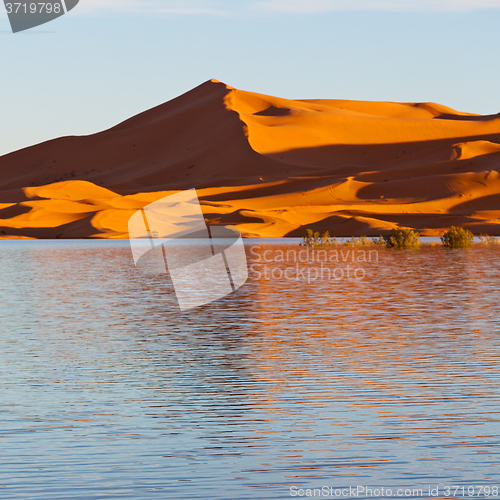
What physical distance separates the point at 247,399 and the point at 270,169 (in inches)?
4917

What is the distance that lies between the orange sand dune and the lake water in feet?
212

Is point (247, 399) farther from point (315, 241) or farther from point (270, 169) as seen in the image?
point (270, 169)

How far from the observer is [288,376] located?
1227 centimetres

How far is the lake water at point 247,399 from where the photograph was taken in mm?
7871

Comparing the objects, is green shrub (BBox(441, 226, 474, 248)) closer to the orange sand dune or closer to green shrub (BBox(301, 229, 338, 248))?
green shrub (BBox(301, 229, 338, 248))

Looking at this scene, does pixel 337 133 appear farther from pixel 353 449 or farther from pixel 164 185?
pixel 353 449

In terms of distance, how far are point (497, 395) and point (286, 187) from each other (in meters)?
106

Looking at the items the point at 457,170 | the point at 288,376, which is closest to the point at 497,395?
the point at 288,376

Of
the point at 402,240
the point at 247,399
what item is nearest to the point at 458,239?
the point at 402,240

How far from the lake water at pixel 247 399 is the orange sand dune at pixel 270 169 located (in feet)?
212

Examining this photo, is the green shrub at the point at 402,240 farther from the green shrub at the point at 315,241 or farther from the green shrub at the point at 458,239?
the green shrub at the point at 315,241

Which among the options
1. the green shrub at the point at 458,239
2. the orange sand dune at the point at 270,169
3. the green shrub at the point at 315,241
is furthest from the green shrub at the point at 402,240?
the orange sand dune at the point at 270,169

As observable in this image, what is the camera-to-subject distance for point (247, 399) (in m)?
10.8

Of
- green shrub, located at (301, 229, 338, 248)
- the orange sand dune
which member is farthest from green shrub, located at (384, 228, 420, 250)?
the orange sand dune
